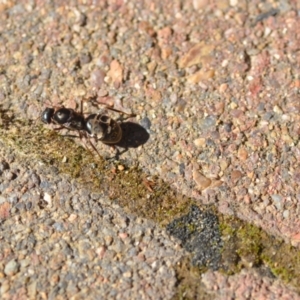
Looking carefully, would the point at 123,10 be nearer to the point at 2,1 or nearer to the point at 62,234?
the point at 2,1

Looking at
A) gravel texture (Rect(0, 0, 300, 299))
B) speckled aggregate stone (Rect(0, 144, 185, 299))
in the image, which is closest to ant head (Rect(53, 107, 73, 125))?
gravel texture (Rect(0, 0, 300, 299))

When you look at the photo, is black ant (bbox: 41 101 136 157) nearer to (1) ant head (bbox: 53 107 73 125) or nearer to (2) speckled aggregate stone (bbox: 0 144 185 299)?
(1) ant head (bbox: 53 107 73 125)

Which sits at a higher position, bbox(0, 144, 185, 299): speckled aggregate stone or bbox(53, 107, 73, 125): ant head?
bbox(53, 107, 73, 125): ant head

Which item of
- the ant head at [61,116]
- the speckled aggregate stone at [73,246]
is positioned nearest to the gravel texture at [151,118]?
the speckled aggregate stone at [73,246]

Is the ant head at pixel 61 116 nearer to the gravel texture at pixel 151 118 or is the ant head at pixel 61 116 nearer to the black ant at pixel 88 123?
the black ant at pixel 88 123

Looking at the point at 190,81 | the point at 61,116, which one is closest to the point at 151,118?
the point at 190,81

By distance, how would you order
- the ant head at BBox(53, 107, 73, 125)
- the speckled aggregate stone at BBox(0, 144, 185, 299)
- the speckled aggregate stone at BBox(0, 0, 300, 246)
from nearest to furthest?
1. the speckled aggregate stone at BBox(0, 144, 185, 299)
2. the speckled aggregate stone at BBox(0, 0, 300, 246)
3. the ant head at BBox(53, 107, 73, 125)
